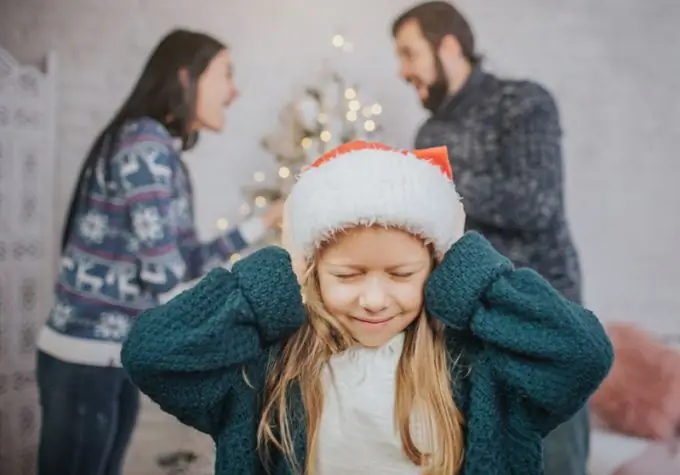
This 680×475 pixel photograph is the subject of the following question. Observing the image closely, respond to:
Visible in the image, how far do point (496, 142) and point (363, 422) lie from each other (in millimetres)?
987

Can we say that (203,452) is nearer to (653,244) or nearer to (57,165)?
(57,165)

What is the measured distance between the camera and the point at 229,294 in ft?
2.84

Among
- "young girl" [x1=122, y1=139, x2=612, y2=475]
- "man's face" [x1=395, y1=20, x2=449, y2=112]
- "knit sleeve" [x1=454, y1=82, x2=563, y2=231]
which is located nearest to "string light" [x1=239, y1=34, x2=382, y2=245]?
"man's face" [x1=395, y1=20, x2=449, y2=112]

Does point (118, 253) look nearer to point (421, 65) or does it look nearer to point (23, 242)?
point (23, 242)

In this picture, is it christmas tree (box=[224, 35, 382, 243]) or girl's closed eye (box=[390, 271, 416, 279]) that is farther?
christmas tree (box=[224, 35, 382, 243])

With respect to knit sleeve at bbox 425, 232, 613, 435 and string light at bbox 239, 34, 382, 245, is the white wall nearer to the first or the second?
string light at bbox 239, 34, 382, 245

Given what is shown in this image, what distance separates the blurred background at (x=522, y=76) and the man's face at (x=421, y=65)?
0.09ft

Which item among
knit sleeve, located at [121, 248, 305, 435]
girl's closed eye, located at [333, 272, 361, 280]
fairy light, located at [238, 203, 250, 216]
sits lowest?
fairy light, located at [238, 203, 250, 216]

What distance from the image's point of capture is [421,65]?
70.9 inches

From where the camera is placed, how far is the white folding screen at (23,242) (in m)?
1.66

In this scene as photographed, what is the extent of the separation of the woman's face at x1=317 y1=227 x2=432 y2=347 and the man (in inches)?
32.0

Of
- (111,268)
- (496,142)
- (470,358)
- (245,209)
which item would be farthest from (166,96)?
(470,358)

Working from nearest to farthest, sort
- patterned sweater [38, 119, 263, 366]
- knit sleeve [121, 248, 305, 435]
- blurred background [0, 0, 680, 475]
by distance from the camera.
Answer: knit sleeve [121, 248, 305, 435]
patterned sweater [38, 119, 263, 366]
blurred background [0, 0, 680, 475]

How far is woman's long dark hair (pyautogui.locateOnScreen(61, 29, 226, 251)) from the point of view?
169cm
